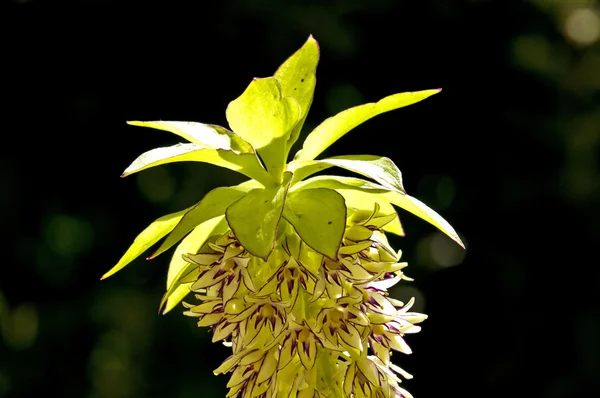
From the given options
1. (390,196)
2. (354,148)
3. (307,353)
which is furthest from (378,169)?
(354,148)

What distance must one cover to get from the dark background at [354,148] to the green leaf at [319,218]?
2090 millimetres

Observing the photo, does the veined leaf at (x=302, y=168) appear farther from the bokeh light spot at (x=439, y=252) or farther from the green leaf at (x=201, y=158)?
the bokeh light spot at (x=439, y=252)

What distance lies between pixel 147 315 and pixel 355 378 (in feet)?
6.76

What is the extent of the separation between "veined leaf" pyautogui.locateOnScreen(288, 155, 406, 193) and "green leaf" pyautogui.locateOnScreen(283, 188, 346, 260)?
0.03m

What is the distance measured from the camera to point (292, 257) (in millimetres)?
920

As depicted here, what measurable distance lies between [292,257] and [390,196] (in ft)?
0.48

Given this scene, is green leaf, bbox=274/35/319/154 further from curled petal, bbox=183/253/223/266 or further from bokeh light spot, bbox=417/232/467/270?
bokeh light spot, bbox=417/232/467/270

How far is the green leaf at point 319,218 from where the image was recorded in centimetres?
84

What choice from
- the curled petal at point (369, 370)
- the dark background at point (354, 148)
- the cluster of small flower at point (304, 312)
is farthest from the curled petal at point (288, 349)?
Result: the dark background at point (354, 148)

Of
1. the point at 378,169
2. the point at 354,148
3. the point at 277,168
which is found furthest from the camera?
the point at 354,148

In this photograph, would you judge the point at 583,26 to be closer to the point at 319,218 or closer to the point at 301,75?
the point at 301,75

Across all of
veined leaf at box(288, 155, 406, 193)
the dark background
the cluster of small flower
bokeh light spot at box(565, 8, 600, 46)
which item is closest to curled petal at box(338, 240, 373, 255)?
the cluster of small flower

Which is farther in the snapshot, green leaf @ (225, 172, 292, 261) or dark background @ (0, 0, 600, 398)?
dark background @ (0, 0, 600, 398)

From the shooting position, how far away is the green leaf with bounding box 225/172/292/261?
2.71 ft
